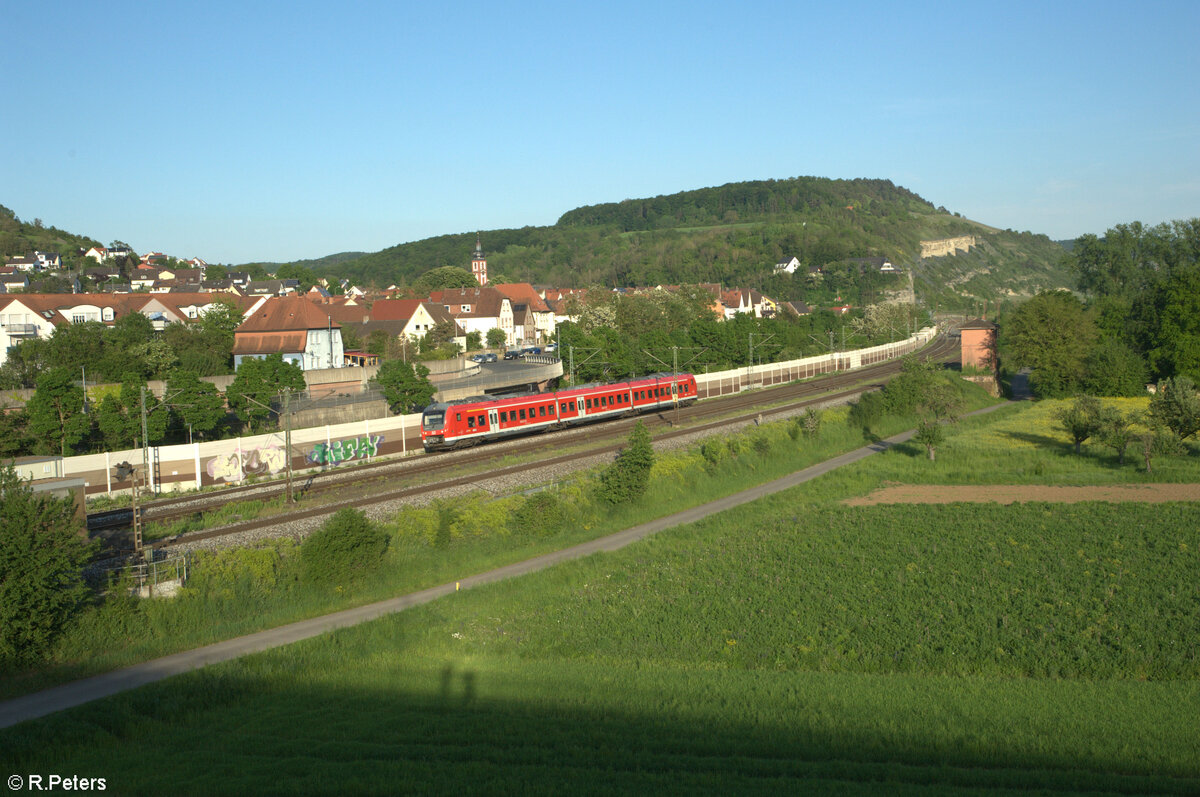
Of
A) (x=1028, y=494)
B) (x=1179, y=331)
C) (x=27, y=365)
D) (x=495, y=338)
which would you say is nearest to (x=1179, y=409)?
(x=1028, y=494)

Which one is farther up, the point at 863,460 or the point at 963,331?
the point at 963,331

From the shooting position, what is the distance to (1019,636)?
1645 centimetres

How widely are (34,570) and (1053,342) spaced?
61.4 m

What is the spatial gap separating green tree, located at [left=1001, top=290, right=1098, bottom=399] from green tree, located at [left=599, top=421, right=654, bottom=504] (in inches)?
1653

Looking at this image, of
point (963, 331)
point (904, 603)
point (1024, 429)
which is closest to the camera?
point (904, 603)

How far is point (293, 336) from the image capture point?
5731 cm

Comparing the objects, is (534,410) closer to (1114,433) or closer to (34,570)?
(34,570)

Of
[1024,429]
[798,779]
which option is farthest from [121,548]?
[1024,429]

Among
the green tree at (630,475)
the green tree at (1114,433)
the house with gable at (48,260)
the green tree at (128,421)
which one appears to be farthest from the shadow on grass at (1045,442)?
the house with gable at (48,260)

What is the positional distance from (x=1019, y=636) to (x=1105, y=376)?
158ft

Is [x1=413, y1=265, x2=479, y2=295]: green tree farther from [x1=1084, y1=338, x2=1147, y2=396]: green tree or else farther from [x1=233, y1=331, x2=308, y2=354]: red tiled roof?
[x1=1084, y1=338, x2=1147, y2=396]: green tree

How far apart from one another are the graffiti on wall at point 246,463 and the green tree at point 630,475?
1316 centimetres

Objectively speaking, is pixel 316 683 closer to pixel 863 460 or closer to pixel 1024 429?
pixel 863 460

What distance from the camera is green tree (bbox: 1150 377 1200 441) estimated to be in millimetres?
34875
